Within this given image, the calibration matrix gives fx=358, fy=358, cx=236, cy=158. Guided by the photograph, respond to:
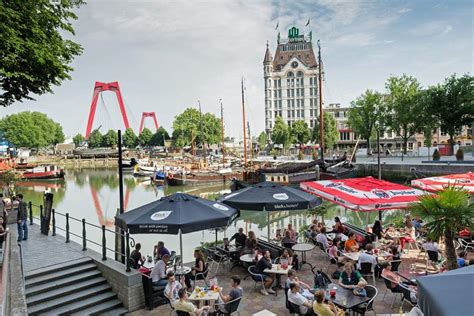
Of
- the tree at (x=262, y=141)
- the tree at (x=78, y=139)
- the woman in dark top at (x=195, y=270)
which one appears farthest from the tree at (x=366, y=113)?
the tree at (x=78, y=139)

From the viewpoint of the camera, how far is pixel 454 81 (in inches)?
1571

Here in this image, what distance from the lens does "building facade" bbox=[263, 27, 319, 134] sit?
316 feet

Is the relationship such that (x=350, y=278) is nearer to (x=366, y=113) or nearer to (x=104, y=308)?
(x=104, y=308)

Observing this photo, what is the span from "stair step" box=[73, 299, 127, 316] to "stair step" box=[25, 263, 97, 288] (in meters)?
1.14

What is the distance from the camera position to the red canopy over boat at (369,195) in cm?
960

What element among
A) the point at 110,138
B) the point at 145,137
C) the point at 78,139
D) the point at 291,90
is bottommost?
the point at 145,137

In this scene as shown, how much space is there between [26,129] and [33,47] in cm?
8697

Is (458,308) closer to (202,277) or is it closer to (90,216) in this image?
(202,277)

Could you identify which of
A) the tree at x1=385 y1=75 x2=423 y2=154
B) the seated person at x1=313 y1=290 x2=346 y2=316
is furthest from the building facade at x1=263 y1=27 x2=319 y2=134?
the seated person at x1=313 y1=290 x2=346 y2=316

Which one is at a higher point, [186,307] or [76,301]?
[186,307]

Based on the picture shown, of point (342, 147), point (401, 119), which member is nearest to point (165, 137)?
point (342, 147)

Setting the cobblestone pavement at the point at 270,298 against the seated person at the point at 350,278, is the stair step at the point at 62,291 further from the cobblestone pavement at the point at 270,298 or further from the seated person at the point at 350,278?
the seated person at the point at 350,278

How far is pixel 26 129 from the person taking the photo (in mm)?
85812

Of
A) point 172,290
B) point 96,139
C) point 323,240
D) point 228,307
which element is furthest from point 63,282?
point 96,139
